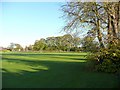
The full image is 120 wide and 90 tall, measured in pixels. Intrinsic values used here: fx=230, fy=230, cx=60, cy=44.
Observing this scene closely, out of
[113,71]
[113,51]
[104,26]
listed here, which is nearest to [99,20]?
[104,26]

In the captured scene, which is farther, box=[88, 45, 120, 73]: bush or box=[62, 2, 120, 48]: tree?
box=[62, 2, 120, 48]: tree

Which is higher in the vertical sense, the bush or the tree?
the tree

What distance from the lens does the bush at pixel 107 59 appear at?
998 centimetres

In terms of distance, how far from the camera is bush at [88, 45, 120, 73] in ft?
32.7

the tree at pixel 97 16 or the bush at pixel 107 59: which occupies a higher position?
the tree at pixel 97 16

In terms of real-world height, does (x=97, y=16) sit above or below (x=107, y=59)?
above

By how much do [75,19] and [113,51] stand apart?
321 centimetres

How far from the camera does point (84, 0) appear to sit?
464 inches

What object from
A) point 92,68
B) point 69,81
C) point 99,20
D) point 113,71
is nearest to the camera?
point 69,81

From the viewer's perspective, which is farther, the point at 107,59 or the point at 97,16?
the point at 97,16

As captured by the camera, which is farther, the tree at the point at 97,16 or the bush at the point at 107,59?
the tree at the point at 97,16

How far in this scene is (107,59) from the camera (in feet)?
33.7

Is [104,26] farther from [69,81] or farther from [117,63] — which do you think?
[69,81]

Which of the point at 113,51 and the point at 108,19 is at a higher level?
the point at 108,19
